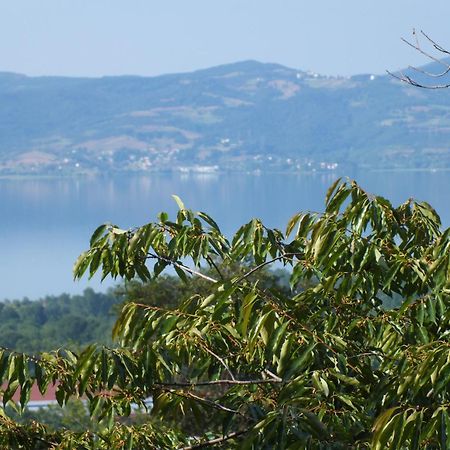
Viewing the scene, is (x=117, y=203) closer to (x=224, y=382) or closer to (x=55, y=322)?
(x=55, y=322)

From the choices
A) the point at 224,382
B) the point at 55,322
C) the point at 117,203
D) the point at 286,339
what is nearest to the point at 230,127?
the point at 117,203

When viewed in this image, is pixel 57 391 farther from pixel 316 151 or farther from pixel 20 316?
pixel 316 151

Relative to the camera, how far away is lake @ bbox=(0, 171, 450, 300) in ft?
275

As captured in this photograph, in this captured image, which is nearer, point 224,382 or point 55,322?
point 224,382

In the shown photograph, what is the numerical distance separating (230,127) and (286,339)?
Result: 170 meters

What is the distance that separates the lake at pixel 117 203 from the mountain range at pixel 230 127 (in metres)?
3.34

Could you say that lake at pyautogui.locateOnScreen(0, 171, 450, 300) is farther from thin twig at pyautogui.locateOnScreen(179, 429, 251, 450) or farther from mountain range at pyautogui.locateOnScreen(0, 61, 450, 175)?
thin twig at pyautogui.locateOnScreen(179, 429, 251, 450)

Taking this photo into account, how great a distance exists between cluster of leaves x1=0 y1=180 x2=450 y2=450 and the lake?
61003 mm

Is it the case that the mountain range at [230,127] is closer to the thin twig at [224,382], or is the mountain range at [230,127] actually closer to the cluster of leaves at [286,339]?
the cluster of leaves at [286,339]

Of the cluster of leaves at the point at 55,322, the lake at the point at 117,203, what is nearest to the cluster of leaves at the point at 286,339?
the cluster of leaves at the point at 55,322

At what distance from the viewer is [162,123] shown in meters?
173

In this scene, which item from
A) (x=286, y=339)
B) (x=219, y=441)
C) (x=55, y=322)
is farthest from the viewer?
(x=55, y=322)

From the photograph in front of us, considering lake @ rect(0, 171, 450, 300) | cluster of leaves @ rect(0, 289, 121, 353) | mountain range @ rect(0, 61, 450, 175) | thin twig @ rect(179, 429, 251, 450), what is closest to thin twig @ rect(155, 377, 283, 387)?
thin twig @ rect(179, 429, 251, 450)

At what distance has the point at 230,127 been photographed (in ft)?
565
